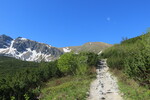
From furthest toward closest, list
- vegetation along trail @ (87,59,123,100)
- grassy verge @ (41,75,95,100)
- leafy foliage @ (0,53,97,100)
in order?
1. leafy foliage @ (0,53,97,100)
2. grassy verge @ (41,75,95,100)
3. vegetation along trail @ (87,59,123,100)

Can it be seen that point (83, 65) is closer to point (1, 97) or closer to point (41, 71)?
point (1, 97)

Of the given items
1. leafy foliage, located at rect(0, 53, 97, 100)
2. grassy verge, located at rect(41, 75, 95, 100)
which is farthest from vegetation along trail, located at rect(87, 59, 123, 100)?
leafy foliage, located at rect(0, 53, 97, 100)

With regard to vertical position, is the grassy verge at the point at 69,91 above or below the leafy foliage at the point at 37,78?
below

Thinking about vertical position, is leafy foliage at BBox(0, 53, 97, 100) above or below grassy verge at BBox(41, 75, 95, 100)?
above

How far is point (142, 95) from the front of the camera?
13211 millimetres

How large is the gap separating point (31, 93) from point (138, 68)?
38.0ft

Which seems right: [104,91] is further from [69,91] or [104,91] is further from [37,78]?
[37,78]

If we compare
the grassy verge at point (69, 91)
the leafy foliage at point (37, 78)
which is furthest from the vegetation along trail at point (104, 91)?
the leafy foliage at point (37, 78)

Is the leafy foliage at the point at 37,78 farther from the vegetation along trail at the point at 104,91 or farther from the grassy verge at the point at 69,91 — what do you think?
the vegetation along trail at the point at 104,91


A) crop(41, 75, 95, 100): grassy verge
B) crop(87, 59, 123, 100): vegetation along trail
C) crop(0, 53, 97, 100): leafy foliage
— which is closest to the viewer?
crop(87, 59, 123, 100): vegetation along trail

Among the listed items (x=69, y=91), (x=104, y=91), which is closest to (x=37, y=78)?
(x=69, y=91)

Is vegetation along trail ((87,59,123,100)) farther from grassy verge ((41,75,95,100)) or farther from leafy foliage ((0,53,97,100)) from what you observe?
leafy foliage ((0,53,97,100))

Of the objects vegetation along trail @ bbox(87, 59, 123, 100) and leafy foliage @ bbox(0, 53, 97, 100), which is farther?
leafy foliage @ bbox(0, 53, 97, 100)

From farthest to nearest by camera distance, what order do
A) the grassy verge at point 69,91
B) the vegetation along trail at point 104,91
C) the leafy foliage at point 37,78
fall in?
the leafy foliage at point 37,78
the grassy verge at point 69,91
the vegetation along trail at point 104,91
